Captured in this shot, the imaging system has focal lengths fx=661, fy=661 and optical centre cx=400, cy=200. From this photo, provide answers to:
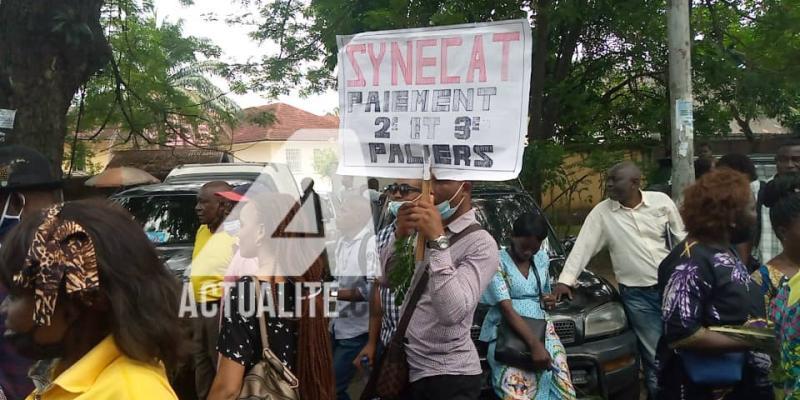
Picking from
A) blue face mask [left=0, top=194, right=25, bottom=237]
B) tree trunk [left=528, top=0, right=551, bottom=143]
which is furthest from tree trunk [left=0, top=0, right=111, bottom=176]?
tree trunk [left=528, top=0, right=551, bottom=143]

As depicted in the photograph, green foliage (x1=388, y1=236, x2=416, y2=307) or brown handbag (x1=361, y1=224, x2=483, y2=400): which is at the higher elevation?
green foliage (x1=388, y1=236, x2=416, y2=307)

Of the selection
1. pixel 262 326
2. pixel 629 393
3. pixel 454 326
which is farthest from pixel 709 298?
pixel 629 393

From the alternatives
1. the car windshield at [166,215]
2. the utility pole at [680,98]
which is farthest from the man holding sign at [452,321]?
the car windshield at [166,215]

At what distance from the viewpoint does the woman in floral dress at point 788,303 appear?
2.29 m

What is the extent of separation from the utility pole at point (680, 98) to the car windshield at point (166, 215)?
429 cm

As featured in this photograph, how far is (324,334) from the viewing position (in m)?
2.81

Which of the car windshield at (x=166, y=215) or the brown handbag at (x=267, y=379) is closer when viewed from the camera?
the brown handbag at (x=267, y=379)

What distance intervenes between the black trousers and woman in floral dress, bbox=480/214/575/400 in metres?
0.83

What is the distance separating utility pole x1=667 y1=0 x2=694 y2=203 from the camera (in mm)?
5512

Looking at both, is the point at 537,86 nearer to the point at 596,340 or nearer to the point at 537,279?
the point at 596,340

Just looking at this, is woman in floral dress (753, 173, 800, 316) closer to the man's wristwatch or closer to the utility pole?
the man's wristwatch

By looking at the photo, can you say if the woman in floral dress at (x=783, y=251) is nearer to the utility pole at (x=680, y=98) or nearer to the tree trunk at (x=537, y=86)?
the utility pole at (x=680, y=98)

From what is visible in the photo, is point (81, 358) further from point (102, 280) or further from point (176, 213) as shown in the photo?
point (176, 213)

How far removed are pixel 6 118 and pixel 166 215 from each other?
60.8 inches
